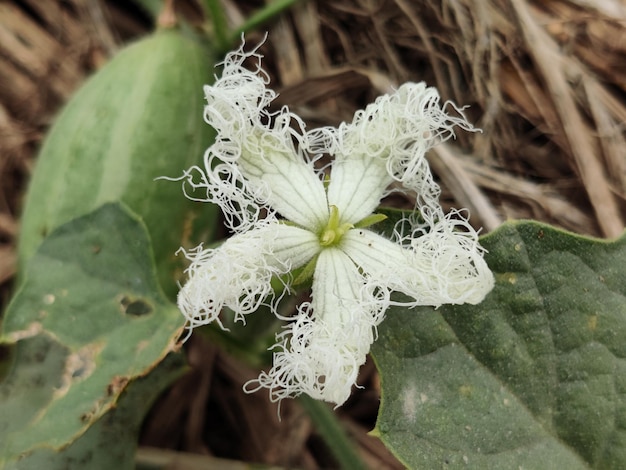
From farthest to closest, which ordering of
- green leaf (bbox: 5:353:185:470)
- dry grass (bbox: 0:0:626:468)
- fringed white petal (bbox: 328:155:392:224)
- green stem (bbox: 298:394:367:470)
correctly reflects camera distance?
dry grass (bbox: 0:0:626:468) < green stem (bbox: 298:394:367:470) < green leaf (bbox: 5:353:185:470) < fringed white petal (bbox: 328:155:392:224)

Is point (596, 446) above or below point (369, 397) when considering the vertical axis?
above

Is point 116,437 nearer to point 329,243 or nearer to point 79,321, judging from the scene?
point 79,321

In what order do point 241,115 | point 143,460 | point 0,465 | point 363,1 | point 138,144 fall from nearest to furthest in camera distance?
point 241,115, point 0,465, point 138,144, point 143,460, point 363,1

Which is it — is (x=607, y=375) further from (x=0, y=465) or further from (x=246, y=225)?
(x=0, y=465)

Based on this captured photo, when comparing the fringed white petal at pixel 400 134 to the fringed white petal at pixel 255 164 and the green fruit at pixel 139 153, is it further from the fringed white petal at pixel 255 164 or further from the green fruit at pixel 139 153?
the green fruit at pixel 139 153

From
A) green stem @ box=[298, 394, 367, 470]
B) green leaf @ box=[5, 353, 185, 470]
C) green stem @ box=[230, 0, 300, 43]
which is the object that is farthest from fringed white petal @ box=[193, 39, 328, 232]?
green stem @ box=[230, 0, 300, 43]

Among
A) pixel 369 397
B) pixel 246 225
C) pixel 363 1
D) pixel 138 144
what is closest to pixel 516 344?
pixel 246 225

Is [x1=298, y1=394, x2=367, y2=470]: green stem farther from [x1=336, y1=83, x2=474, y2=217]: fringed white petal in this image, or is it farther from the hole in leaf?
[x1=336, y1=83, x2=474, y2=217]: fringed white petal
